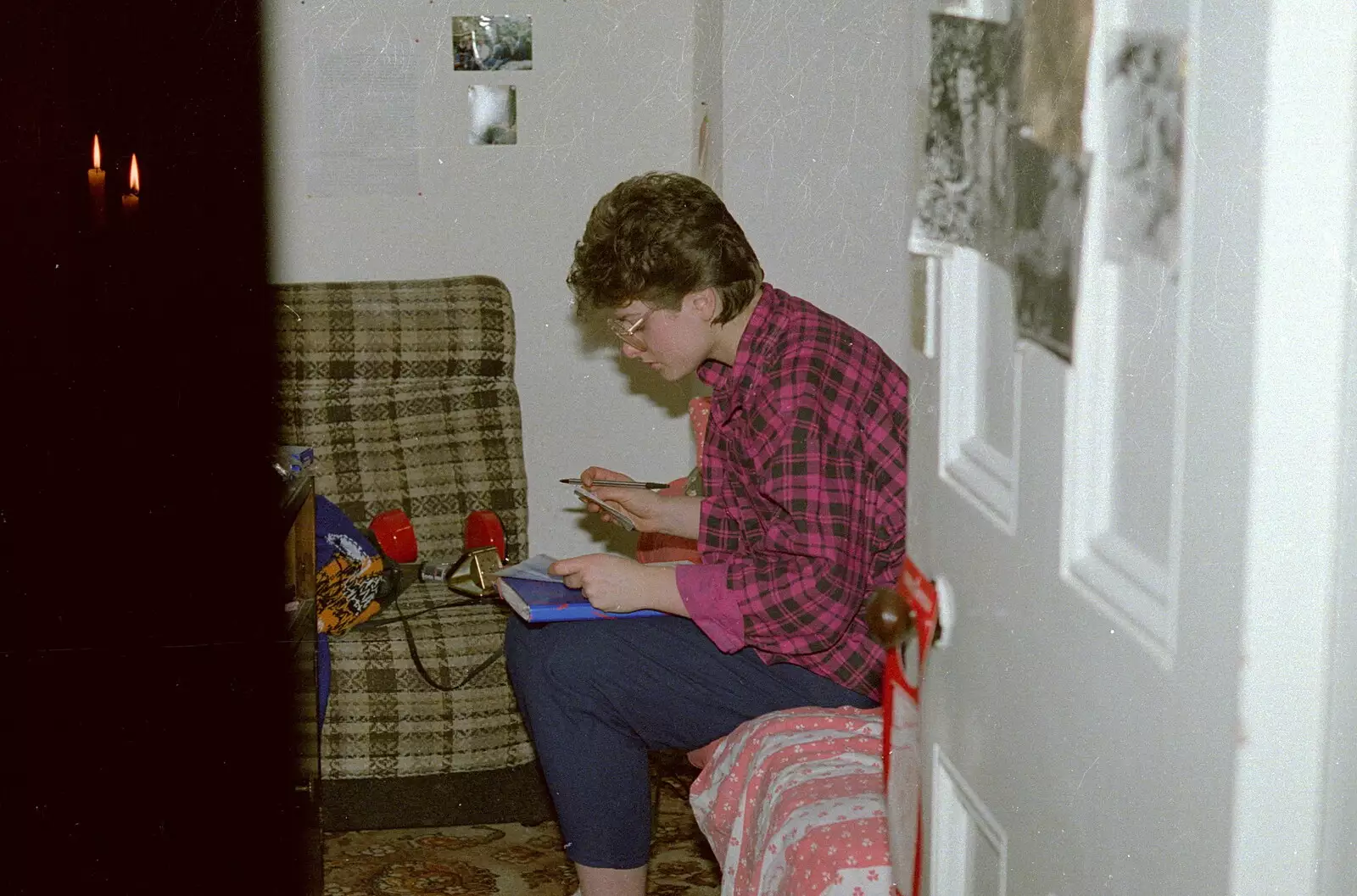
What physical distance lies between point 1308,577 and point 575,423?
2.62 m

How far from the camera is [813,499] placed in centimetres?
157

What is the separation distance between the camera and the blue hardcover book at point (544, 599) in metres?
1.73

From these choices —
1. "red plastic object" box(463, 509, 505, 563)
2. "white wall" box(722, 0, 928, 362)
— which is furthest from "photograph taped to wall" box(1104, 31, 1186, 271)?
"red plastic object" box(463, 509, 505, 563)

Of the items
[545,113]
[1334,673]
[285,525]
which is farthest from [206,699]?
[545,113]

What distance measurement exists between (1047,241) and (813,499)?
0.92 metres

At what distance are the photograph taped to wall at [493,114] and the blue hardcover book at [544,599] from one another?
4.56 feet

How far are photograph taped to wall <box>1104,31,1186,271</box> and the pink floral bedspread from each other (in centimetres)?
50

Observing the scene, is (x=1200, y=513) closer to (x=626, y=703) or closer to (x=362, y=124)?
(x=626, y=703)

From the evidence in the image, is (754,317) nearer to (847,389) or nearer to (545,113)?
(847,389)

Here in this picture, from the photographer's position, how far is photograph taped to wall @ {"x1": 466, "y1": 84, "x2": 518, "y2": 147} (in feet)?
9.77

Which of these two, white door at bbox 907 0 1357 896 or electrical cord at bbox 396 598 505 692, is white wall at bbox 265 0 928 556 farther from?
white door at bbox 907 0 1357 896

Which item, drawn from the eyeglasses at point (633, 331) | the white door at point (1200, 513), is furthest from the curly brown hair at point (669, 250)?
the white door at point (1200, 513)

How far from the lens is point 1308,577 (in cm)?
49

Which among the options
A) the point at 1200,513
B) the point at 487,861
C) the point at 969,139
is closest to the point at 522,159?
the point at 487,861
